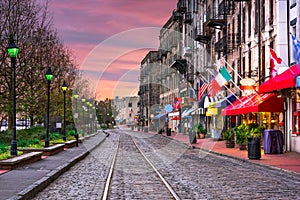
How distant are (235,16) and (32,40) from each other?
16740 millimetres

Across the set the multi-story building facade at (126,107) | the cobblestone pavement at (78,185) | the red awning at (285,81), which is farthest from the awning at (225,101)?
the multi-story building facade at (126,107)

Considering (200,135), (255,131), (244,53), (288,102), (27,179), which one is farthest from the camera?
(200,135)

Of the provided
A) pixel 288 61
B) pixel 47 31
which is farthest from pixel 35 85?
pixel 288 61

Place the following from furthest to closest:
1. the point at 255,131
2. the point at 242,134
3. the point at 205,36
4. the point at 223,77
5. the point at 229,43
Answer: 1. the point at 205,36
2. the point at 229,43
3. the point at 223,77
4. the point at 242,134
5. the point at 255,131

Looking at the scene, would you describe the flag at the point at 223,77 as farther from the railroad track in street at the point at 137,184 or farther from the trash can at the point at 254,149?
the railroad track in street at the point at 137,184

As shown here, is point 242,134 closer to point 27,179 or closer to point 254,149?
point 254,149

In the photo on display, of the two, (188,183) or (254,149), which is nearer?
(188,183)

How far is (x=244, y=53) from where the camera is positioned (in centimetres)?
4100

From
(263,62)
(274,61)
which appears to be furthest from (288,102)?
(263,62)

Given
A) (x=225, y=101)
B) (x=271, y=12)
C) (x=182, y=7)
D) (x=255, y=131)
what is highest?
(x=182, y=7)

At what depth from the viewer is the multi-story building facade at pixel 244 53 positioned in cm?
3058

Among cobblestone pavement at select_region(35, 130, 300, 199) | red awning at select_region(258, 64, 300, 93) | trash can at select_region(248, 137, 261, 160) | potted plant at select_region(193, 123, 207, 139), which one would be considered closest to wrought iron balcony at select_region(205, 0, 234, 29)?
potted plant at select_region(193, 123, 207, 139)

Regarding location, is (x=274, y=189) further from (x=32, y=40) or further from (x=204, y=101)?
(x=204, y=101)

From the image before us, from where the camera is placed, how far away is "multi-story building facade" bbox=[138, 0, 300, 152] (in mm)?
30578
